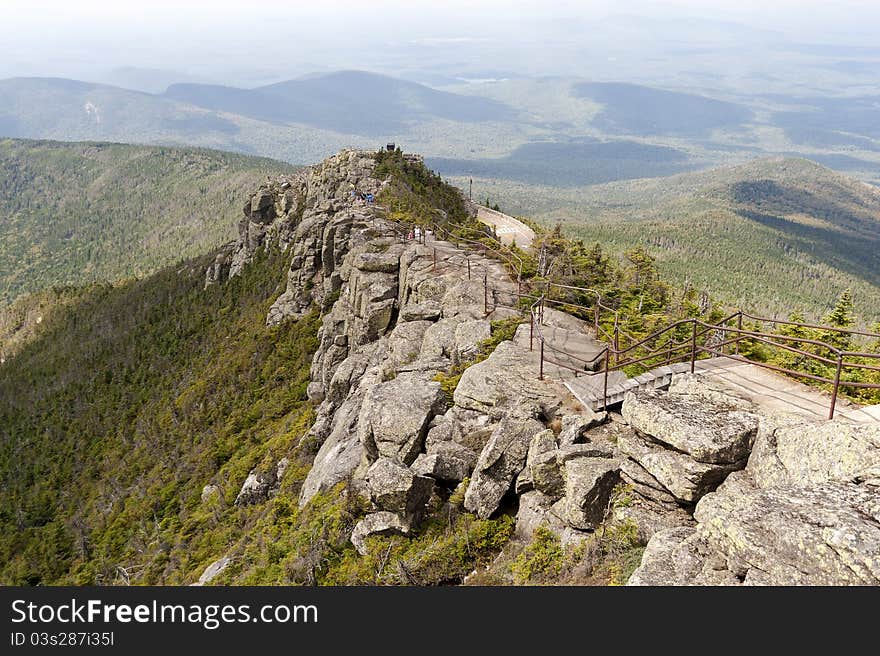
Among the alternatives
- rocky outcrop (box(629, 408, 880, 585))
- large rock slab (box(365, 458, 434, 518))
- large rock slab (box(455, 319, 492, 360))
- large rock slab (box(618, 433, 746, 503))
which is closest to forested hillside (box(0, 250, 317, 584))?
large rock slab (box(455, 319, 492, 360))

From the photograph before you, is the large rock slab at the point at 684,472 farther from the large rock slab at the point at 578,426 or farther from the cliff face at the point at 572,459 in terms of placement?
the large rock slab at the point at 578,426

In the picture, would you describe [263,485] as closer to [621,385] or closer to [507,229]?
[621,385]

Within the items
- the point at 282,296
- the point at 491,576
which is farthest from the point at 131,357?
the point at 491,576

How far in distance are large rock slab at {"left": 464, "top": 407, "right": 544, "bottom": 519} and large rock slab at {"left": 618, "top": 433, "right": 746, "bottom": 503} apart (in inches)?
139

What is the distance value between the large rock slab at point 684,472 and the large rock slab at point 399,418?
7.44 meters

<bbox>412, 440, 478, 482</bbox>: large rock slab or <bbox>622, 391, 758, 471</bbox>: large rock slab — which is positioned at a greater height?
<bbox>622, 391, 758, 471</bbox>: large rock slab

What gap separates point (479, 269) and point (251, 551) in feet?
59.9

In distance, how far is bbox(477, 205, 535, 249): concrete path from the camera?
57312mm

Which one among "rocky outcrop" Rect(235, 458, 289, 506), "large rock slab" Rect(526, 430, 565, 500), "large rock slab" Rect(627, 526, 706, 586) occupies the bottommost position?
"rocky outcrop" Rect(235, 458, 289, 506)

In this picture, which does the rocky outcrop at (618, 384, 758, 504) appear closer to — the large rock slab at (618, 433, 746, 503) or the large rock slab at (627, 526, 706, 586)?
the large rock slab at (618, 433, 746, 503)

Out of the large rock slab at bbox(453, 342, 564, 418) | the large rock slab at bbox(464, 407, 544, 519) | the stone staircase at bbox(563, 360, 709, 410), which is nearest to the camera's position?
the large rock slab at bbox(464, 407, 544, 519)

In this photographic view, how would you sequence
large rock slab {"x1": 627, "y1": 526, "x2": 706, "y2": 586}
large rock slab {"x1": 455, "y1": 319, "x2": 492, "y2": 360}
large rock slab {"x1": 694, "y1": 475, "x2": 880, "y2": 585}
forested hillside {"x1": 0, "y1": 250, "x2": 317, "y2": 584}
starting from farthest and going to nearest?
forested hillside {"x1": 0, "y1": 250, "x2": 317, "y2": 584} < large rock slab {"x1": 455, "y1": 319, "x2": 492, "y2": 360} < large rock slab {"x1": 627, "y1": 526, "x2": 706, "y2": 586} < large rock slab {"x1": 694, "y1": 475, "x2": 880, "y2": 585}

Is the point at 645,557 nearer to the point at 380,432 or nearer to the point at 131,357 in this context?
the point at 380,432

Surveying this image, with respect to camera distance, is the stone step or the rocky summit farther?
the stone step
